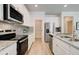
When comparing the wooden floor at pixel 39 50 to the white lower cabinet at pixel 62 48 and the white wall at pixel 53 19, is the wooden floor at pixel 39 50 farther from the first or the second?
the white wall at pixel 53 19

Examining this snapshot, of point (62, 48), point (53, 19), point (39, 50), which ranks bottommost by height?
point (39, 50)

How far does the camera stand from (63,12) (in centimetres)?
859

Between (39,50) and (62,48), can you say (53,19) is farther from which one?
(62,48)

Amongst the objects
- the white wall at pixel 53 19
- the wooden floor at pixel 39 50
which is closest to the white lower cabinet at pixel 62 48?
the wooden floor at pixel 39 50

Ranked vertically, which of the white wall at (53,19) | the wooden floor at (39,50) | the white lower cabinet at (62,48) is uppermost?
the white wall at (53,19)

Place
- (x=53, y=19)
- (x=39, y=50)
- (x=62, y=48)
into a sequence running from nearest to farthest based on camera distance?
(x=62, y=48)
(x=39, y=50)
(x=53, y=19)

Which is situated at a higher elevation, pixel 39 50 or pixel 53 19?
pixel 53 19

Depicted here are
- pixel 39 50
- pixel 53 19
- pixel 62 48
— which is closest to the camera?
pixel 62 48

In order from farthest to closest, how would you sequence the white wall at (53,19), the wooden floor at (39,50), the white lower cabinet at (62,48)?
the white wall at (53,19)
the wooden floor at (39,50)
the white lower cabinet at (62,48)

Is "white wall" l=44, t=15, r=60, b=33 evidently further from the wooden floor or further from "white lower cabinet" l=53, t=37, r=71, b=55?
"white lower cabinet" l=53, t=37, r=71, b=55

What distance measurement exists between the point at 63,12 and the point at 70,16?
0.64m

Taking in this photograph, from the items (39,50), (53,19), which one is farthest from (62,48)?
(53,19)
